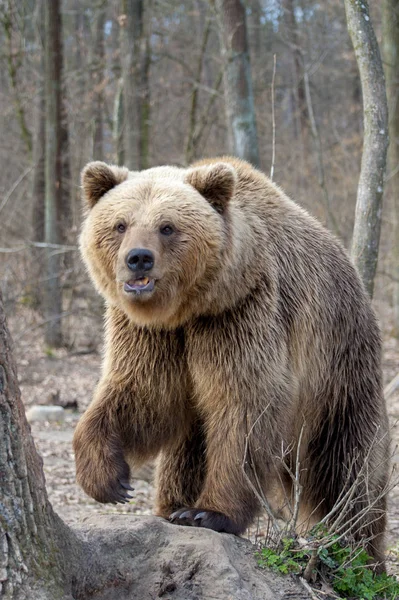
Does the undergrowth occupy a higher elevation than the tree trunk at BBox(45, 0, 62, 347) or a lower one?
lower

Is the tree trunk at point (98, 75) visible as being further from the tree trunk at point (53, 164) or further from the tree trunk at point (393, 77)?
the tree trunk at point (393, 77)

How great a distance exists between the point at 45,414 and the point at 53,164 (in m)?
6.51

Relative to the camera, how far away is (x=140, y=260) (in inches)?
149

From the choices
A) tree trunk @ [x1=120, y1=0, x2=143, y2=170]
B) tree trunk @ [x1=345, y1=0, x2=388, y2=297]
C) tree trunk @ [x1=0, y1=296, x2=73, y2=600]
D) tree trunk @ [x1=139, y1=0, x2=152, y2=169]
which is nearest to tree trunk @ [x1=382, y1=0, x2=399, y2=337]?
tree trunk @ [x1=120, y1=0, x2=143, y2=170]

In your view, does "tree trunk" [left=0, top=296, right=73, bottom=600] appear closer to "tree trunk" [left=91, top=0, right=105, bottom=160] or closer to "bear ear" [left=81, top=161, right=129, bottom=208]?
"bear ear" [left=81, top=161, right=129, bottom=208]

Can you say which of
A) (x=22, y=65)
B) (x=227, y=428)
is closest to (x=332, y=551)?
(x=227, y=428)

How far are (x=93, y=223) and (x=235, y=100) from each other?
552cm

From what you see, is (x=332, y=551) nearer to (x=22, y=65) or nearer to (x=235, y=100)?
(x=235, y=100)

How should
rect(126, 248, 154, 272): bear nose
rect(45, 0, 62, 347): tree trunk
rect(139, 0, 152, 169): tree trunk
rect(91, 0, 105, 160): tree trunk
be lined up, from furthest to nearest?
1. rect(91, 0, 105, 160): tree trunk
2. rect(45, 0, 62, 347): tree trunk
3. rect(139, 0, 152, 169): tree trunk
4. rect(126, 248, 154, 272): bear nose

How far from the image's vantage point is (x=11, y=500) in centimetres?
284

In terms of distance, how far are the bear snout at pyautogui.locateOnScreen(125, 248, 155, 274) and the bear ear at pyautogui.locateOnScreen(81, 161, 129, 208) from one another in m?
0.69

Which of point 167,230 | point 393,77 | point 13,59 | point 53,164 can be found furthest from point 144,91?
point 167,230

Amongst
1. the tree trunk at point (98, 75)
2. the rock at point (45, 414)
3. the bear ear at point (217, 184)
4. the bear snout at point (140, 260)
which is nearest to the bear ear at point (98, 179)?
the bear ear at point (217, 184)

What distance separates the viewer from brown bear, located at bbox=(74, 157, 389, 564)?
392 cm
